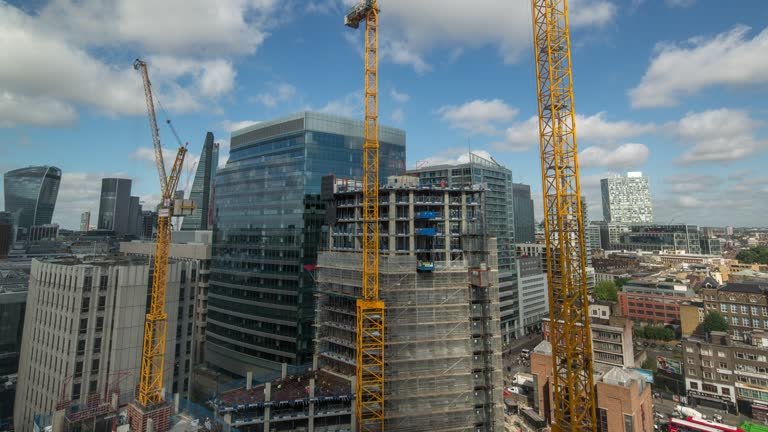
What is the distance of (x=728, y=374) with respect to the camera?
67062mm

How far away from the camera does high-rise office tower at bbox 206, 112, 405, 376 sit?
7344 cm

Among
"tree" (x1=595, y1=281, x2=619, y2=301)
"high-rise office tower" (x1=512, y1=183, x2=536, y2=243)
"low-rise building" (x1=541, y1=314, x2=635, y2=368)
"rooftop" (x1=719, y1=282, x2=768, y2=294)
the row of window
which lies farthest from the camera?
"high-rise office tower" (x1=512, y1=183, x2=536, y2=243)

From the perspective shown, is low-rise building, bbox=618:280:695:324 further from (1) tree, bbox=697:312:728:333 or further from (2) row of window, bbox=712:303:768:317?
(1) tree, bbox=697:312:728:333

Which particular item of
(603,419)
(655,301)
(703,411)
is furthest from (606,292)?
(603,419)

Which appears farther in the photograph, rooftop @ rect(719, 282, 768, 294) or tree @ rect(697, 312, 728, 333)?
tree @ rect(697, 312, 728, 333)

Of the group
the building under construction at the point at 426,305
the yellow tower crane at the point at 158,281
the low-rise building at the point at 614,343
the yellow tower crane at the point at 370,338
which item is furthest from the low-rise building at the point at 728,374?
the yellow tower crane at the point at 158,281

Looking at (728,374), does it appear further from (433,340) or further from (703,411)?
(433,340)

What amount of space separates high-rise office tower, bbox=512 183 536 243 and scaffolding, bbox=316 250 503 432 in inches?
4665

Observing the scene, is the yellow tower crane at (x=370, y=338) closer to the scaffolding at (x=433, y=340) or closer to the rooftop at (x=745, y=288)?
the scaffolding at (x=433, y=340)

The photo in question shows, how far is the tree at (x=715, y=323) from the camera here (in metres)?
85.3

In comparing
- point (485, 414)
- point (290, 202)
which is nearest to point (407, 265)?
point (485, 414)

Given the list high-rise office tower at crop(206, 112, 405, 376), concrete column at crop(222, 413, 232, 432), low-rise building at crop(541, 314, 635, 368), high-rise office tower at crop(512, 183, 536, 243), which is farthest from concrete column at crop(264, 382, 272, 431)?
high-rise office tower at crop(512, 183, 536, 243)

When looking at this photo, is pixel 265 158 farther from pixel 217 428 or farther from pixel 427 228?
pixel 217 428

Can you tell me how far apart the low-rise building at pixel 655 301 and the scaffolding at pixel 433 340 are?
86884 millimetres
